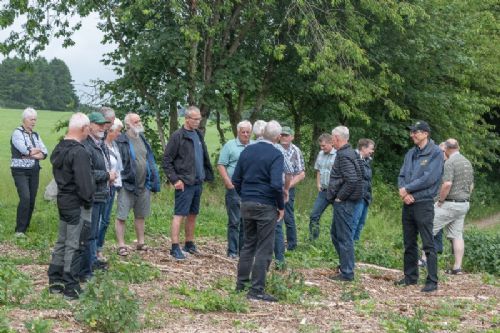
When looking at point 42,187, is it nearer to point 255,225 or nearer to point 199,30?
point 199,30

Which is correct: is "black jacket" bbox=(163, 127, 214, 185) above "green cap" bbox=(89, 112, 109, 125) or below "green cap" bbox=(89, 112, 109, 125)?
below

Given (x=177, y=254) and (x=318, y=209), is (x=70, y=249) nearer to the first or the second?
(x=177, y=254)

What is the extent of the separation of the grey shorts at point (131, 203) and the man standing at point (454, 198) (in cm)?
422

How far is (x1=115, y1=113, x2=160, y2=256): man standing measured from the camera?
985cm

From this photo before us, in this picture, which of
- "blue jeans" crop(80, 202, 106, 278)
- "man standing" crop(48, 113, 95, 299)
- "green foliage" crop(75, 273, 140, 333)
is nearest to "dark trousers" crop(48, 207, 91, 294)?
"man standing" crop(48, 113, 95, 299)

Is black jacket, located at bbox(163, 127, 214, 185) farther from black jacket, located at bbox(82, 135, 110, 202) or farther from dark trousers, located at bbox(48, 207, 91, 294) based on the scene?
dark trousers, located at bbox(48, 207, 91, 294)

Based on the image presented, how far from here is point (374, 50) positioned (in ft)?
73.9

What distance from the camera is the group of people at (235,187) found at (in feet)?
23.9

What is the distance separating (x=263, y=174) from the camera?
26.1ft

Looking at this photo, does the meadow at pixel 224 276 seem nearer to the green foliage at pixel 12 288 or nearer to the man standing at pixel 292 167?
the green foliage at pixel 12 288

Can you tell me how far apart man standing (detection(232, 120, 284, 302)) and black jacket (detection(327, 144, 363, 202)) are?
1.56 meters

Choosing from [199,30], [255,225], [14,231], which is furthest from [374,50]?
[255,225]

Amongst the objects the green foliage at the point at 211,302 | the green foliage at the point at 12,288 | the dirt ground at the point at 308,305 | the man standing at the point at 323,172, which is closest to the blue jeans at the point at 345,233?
the dirt ground at the point at 308,305

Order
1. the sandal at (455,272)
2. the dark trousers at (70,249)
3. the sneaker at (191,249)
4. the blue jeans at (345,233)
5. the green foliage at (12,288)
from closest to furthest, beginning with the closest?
the green foliage at (12,288) → the dark trousers at (70,249) → the blue jeans at (345,233) → the sneaker at (191,249) → the sandal at (455,272)
